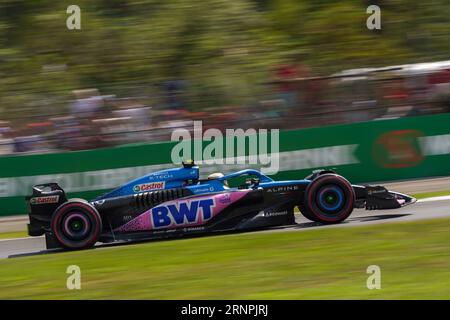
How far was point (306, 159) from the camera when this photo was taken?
17.8 m

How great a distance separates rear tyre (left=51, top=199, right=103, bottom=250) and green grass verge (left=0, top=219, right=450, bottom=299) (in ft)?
0.68

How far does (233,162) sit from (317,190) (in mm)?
5477

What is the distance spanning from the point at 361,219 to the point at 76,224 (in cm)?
Result: 422

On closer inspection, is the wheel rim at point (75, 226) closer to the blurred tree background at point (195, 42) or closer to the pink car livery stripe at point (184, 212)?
the pink car livery stripe at point (184, 212)

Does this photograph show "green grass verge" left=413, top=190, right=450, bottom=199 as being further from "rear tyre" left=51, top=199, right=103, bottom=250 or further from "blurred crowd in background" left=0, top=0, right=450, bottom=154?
"rear tyre" left=51, top=199, right=103, bottom=250

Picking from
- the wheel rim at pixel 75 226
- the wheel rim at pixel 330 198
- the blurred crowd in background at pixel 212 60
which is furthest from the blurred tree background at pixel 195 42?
the wheel rim at pixel 75 226

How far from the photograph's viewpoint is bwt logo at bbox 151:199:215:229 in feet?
38.0

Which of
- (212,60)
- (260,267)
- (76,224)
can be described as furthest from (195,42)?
(260,267)

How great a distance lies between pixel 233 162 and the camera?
17.0m

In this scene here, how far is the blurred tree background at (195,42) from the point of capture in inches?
980

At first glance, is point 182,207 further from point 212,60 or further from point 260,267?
point 212,60

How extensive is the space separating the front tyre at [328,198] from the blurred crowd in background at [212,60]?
24.5 ft

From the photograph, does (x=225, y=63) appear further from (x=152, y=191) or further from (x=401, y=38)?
(x=152, y=191)
